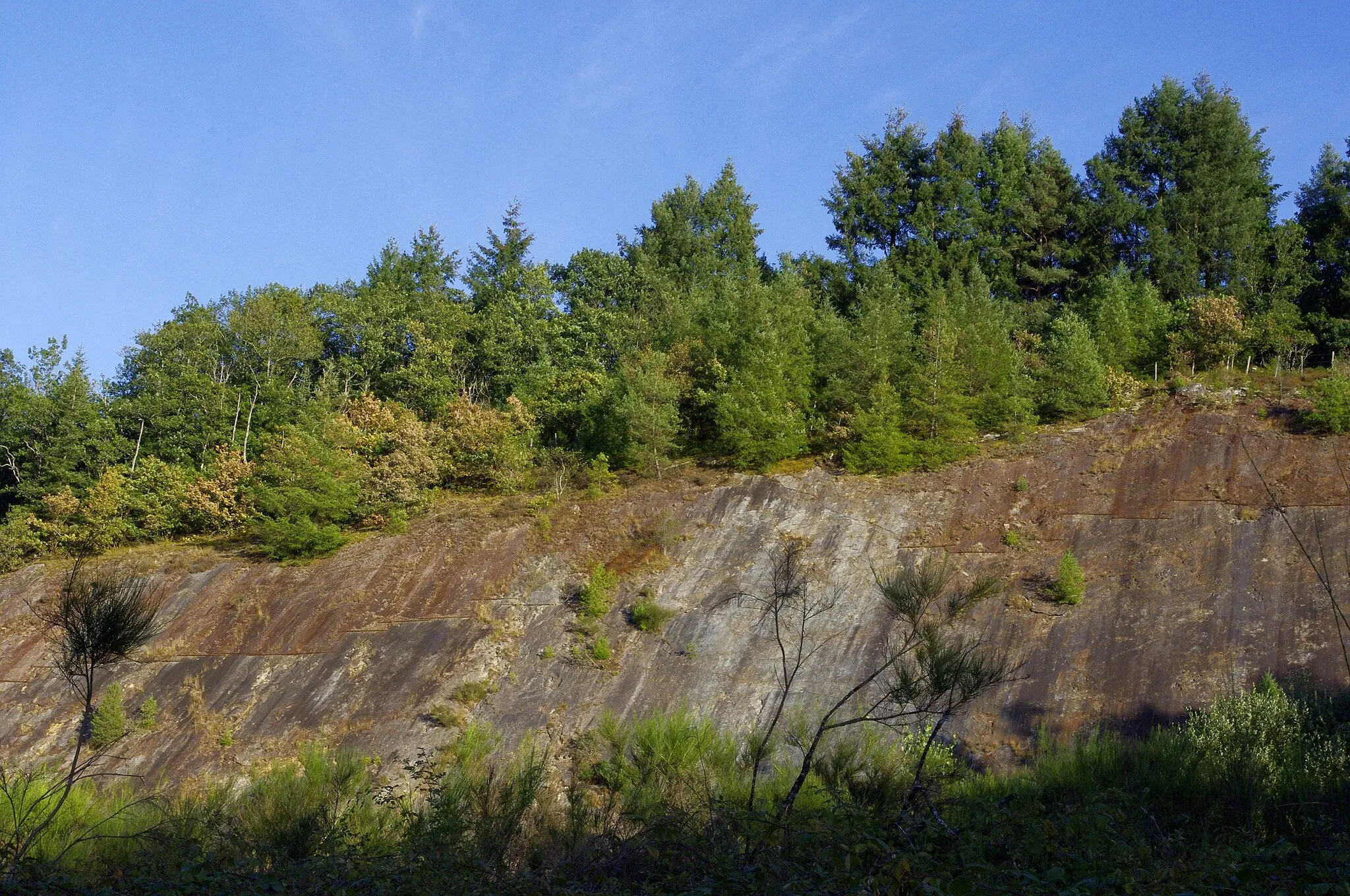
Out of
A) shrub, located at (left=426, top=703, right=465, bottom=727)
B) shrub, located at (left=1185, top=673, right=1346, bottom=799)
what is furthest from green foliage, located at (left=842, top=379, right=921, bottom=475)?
shrub, located at (left=426, top=703, right=465, bottom=727)

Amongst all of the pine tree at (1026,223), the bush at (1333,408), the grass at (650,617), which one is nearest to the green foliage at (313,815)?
the grass at (650,617)

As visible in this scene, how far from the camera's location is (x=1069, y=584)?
25.1m

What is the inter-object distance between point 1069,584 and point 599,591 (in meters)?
11.6

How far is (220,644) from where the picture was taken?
30.4 metres

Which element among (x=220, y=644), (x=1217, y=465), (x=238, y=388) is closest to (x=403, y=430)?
(x=220, y=644)

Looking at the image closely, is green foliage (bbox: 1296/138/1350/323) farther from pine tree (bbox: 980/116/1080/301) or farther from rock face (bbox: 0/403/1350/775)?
rock face (bbox: 0/403/1350/775)

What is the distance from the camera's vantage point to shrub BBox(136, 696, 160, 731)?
1066 inches

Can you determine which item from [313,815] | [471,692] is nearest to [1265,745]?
[313,815]

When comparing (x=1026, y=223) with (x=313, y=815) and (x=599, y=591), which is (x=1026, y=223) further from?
(x=313, y=815)

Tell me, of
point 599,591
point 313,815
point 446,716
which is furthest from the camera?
point 599,591

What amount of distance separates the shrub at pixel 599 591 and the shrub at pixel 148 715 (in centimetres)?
1107

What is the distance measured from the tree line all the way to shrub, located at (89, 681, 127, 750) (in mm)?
8205

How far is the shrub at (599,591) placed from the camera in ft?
92.4

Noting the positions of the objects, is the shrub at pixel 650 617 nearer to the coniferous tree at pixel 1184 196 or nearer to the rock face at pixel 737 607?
the rock face at pixel 737 607
